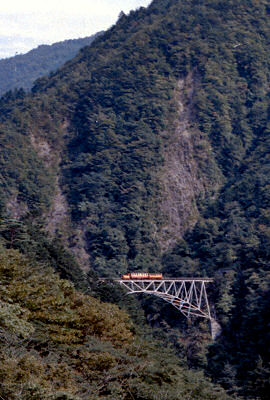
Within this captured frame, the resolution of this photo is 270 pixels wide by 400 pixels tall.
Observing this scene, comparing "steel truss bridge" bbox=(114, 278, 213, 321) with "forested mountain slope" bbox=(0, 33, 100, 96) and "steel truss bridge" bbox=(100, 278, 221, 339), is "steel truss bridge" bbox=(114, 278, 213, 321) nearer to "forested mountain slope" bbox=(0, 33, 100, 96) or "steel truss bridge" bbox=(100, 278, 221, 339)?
"steel truss bridge" bbox=(100, 278, 221, 339)

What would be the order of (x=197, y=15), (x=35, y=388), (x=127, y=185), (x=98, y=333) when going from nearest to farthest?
1. (x=35, y=388)
2. (x=98, y=333)
3. (x=127, y=185)
4. (x=197, y=15)

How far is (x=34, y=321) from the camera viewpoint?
79.0 ft

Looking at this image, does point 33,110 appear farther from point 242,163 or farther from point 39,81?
point 242,163

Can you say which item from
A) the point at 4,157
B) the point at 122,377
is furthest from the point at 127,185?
the point at 122,377

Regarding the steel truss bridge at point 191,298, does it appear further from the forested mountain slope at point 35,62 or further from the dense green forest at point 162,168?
the forested mountain slope at point 35,62

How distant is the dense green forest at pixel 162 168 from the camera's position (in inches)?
2071

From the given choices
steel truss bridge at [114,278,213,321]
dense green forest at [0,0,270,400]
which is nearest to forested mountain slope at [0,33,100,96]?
dense green forest at [0,0,270,400]

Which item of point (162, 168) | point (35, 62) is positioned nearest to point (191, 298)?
point (162, 168)

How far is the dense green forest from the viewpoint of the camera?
52.6m

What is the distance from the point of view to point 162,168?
82.7 metres

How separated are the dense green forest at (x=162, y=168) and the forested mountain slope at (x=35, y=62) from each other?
61.7 metres

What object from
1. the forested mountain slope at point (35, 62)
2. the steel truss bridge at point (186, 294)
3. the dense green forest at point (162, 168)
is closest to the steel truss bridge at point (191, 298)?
the steel truss bridge at point (186, 294)

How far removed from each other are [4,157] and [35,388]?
61681mm

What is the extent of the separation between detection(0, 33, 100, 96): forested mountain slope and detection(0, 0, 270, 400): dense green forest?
202ft
